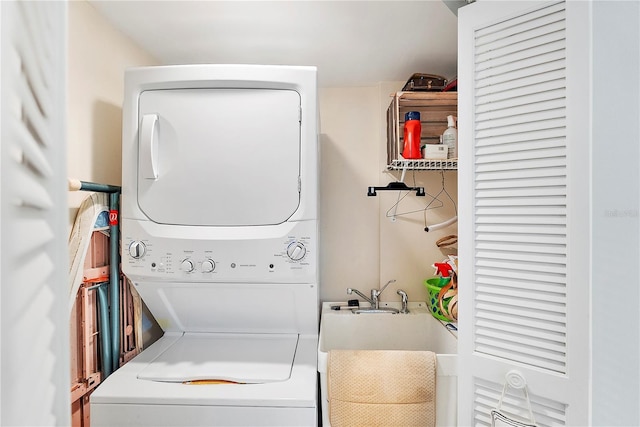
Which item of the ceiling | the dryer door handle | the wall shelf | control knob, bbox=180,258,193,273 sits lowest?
control knob, bbox=180,258,193,273

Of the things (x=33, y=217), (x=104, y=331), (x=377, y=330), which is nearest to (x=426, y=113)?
(x=377, y=330)

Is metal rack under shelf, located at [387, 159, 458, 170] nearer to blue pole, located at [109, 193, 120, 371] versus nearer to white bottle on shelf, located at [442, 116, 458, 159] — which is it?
white bottle on shelf, located at [442, 116, 458, 159]

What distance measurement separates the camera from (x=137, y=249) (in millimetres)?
1473

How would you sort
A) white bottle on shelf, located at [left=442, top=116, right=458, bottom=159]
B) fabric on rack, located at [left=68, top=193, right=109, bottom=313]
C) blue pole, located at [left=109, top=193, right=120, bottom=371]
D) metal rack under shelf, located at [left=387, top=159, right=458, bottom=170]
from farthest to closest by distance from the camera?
metal rack under shelf, located at [left=387, top=159, right=458, bottom=170]
white bottle on shelf, located at [left=442, top=116, right=458, bottom=159]
blue pole, located at [left=109, top=193, right=120, bottom=371]
fabric on rack, located at [left=68, top=193, right=109, bottom=313]

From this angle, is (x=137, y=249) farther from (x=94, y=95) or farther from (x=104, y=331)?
(x=94, y=95)

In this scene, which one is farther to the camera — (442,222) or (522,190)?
(442,222)

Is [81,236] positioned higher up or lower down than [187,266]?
higher up

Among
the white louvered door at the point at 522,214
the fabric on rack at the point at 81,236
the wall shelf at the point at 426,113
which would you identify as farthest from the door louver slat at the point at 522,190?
the fabric on rack at the point at 81,236

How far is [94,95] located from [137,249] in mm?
788

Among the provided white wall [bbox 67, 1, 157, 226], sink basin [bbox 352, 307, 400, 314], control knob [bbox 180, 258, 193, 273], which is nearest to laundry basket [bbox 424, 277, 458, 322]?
sink basin [bbox 352, 307, 400, 314]

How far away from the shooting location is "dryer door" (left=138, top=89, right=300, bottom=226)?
146 centimetres

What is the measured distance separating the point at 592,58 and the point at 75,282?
2095 mm

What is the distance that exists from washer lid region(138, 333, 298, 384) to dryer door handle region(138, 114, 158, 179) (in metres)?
0.90

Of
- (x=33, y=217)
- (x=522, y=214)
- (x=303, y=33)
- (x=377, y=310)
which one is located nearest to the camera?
(x=33, y=217)
